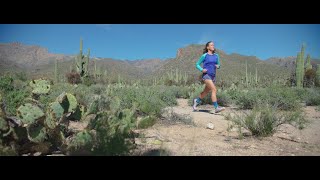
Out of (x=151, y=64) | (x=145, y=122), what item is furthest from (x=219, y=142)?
(x=151, y=64)

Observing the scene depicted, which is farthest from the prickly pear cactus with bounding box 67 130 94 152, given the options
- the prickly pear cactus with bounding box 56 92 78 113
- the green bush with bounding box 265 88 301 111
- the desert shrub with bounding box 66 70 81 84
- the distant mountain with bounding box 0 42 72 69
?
the distant mountain with bounding box 0 42 72 69

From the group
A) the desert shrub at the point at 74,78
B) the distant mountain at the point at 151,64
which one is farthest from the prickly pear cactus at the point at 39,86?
the distant mountain at the point at 151,64

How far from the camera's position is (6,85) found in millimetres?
7102

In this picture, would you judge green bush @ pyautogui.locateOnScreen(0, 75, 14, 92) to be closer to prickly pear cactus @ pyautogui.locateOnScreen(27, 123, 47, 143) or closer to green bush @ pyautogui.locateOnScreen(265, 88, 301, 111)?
prickly pear cactus @ pyautogui.locateOnScreen(27, 123, 47, 143)

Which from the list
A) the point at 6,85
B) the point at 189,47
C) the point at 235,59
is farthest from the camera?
the point at 189,47

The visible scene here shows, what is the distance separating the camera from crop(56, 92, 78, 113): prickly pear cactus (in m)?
4.51

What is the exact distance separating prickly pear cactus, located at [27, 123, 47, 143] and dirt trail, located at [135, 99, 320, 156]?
111cm

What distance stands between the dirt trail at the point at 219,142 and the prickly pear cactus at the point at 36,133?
A: 3.63ft

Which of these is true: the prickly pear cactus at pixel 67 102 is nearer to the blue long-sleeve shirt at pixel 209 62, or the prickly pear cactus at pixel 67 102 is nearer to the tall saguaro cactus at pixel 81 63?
the blue long-sleeve shirt at pixel 209 62
